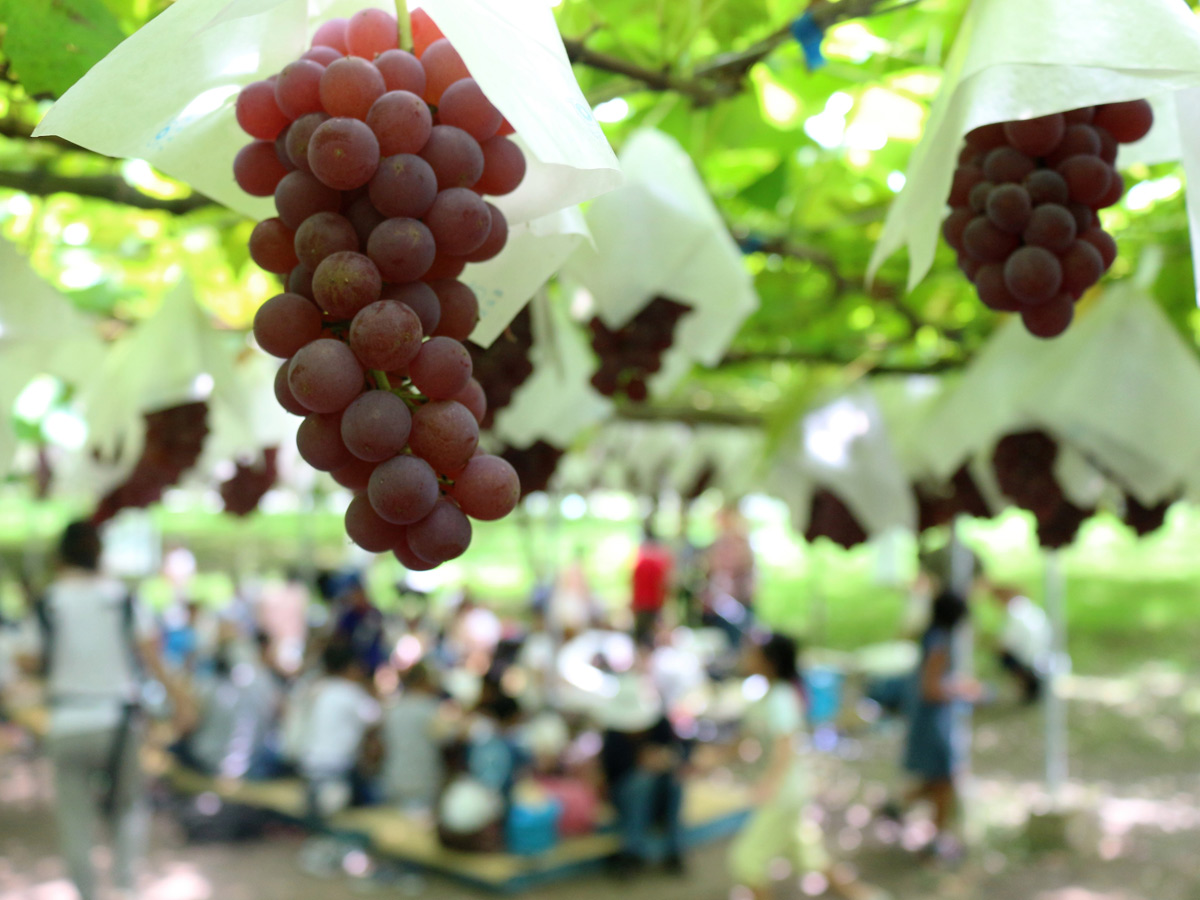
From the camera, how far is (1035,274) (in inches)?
26.1

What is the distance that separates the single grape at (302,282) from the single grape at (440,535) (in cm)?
15

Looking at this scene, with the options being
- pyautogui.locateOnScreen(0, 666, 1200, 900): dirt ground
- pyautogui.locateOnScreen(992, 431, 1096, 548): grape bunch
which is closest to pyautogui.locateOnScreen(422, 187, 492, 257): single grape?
pyautogui.locateOnScreen(992, 431, 1096, 548): grape bunch

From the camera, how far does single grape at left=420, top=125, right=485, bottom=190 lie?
528 mm

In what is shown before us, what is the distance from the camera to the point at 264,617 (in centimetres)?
627

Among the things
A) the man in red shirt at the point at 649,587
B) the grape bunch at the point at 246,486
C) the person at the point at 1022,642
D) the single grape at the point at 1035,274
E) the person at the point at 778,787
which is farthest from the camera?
the man in red shirt at the point at 649,587

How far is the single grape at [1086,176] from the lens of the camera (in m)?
0.67

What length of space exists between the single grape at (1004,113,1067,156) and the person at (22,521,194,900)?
308cm

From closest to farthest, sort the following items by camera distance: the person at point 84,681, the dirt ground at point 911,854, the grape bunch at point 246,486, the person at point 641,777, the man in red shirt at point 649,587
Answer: the grape bunch at point 246,486 < the person at point 84,681 < the dirt ground at point 911,854 < the person at point 641,777 < the man in red shirt at point 649,587

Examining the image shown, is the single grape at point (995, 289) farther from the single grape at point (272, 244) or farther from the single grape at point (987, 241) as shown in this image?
the single grape at point (272, 244)

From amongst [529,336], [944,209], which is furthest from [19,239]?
[944,209]

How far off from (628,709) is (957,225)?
3.92 m

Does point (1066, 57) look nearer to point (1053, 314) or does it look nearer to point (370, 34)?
point (1053, 314)

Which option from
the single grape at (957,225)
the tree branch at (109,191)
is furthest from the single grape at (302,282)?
the tree branch at (109,191)

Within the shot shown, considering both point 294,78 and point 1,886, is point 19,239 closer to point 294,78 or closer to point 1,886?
point 294,78
